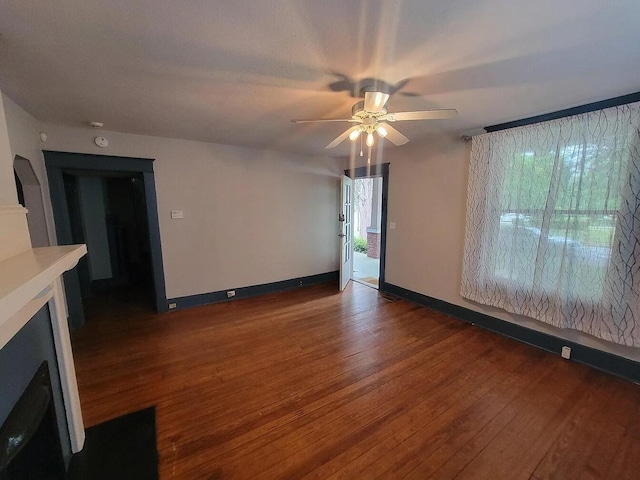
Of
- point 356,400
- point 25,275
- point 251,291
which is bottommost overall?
point 356,400

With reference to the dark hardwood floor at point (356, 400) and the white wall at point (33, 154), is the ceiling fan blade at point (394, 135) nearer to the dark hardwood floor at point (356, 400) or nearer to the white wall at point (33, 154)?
the dark hardwood floor at point (356, 400)

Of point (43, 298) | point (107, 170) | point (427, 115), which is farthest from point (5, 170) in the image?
point (427, 115)

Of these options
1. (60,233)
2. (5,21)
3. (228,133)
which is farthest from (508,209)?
(60,233)

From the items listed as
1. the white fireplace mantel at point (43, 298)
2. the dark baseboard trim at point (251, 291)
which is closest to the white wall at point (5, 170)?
the white fireplace mantel at point (43, 298)

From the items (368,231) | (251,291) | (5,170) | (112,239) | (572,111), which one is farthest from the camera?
(368,231)

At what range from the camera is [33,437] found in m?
1.13

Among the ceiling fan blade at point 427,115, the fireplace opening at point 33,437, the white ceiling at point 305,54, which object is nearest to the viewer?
the fireplace opening at point 33,437

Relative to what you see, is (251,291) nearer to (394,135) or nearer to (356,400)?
(356,400)

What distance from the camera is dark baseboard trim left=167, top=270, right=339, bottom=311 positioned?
370cm

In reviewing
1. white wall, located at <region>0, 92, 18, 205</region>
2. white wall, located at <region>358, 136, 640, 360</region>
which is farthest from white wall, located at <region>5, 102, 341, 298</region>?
white wall, located at <region>0, 92, 18, 205</region>

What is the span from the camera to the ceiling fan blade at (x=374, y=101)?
179cm

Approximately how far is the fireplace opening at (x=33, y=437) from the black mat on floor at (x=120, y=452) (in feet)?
0.50

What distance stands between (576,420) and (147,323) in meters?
4.12

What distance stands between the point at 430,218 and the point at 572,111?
1.68 metres
